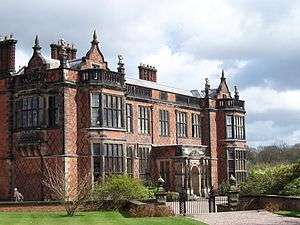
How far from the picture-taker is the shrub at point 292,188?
3319 centimetres

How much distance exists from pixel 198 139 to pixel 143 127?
8365 millimetres

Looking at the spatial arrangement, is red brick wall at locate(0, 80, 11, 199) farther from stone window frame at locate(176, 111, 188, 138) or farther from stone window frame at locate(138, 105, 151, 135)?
stone window frame at locate(176, 111, 188, 138)

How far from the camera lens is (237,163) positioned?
52625 millimetres

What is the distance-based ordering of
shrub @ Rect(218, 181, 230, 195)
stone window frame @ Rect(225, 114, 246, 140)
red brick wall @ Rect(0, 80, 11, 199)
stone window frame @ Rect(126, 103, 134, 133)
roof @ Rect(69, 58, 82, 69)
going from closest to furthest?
red brick wall @ Rect(0, 80, 11, 199) < roof @ Rect(69, 58, 82, 69) < stone window frame @ Rect(126, 103, 134, 133) < shrub @ Rect(218, 181, 230, 195) < stone window frame @ Rect(225, 114, 246, 140)

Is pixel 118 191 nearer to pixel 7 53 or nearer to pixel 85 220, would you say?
pixel 85 220

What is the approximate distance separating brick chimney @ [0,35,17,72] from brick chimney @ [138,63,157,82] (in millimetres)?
14904

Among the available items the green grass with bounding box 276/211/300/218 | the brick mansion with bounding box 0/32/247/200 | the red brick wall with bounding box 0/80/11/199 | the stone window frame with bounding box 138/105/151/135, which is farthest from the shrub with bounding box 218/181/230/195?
the green grass with bounding box 276/211/300/218

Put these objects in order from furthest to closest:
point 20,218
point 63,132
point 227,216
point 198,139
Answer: point 198,139
point 63,132
point 227,216
point 20,218

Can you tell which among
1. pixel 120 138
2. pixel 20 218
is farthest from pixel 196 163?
pixel 20 218

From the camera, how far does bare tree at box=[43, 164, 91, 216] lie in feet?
90.6

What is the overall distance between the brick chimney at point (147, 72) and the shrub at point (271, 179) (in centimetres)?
1762

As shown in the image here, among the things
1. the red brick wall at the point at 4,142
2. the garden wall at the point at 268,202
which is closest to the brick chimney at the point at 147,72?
the red brick wall at the point at 4,142

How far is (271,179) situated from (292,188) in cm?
330

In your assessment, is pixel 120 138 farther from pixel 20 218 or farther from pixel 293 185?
pixel 20 218
